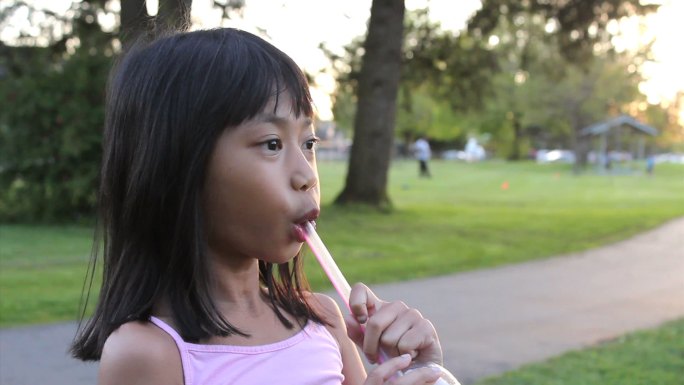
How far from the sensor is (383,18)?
1384cm

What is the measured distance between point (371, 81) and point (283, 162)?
12852 mm

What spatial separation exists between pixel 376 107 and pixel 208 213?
42.0 feet

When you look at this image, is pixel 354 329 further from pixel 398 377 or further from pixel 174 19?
pixel 174 19

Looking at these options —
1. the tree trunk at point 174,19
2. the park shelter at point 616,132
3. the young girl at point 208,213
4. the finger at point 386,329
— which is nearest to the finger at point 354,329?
the young girl at point 208,213

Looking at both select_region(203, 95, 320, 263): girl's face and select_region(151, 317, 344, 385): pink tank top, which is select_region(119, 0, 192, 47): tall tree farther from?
select_region(151, 317, 344, 385): pink tank top

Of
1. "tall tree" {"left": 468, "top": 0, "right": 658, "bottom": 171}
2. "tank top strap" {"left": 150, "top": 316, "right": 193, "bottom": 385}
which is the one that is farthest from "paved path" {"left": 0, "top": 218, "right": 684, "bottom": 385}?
"tall tree" {"left": 468, "top": 0, "right": 658, "bottom": 171}

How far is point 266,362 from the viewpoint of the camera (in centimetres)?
149

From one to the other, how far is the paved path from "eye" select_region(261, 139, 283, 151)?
3380mm

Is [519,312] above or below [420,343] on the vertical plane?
below

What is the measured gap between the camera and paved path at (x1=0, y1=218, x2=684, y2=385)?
487 centimetres

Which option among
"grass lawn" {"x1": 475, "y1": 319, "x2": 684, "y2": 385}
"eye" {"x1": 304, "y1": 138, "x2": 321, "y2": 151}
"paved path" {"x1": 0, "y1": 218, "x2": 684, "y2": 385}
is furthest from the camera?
"paved path" {"x1": 0, "y1": 218, "x2": 684, "y2": 385}

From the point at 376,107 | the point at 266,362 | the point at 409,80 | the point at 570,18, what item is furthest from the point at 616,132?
the point at 266,362

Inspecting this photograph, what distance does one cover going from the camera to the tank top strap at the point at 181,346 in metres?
1.38

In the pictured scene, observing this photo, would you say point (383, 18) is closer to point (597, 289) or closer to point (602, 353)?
point (597, 289)
